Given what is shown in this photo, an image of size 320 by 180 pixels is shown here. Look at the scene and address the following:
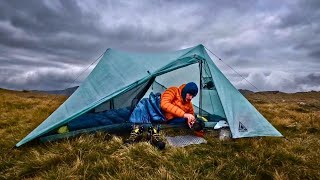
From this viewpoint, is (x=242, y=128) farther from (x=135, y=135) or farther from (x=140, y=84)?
(x=140, y=84)

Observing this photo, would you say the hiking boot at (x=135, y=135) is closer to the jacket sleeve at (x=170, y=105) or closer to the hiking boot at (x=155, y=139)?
the hiking boot at (x=155, y=139)

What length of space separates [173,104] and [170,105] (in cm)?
20

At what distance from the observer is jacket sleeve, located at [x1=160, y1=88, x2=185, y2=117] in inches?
297

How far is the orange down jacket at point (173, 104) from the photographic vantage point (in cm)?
758

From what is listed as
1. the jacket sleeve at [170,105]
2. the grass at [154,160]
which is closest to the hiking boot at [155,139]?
the grass at [154,160]

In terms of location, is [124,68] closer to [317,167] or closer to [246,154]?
[246,154]

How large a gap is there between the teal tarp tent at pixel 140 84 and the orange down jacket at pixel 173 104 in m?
0.64

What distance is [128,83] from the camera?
7477mm

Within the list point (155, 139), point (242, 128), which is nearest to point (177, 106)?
point (155, 139)

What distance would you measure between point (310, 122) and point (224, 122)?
4639mm

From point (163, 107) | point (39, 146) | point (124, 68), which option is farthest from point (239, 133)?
point (39, 146)

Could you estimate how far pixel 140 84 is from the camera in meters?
7.82

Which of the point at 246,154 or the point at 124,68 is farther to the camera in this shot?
the point at 124,68

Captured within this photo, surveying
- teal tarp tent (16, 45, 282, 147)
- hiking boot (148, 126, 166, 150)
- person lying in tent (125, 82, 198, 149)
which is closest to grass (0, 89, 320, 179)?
hiking boot (148, 126, 166, 150)
